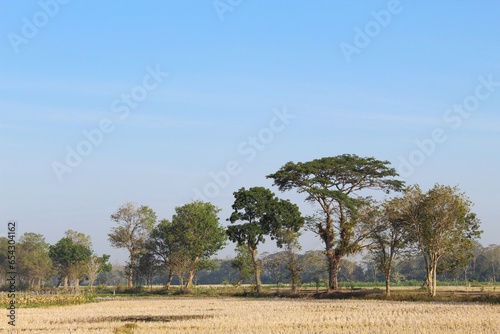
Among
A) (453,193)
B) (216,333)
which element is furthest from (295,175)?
(216,333)

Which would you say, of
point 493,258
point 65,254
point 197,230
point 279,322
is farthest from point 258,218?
point 493,258

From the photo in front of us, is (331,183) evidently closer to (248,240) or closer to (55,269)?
(248,240)

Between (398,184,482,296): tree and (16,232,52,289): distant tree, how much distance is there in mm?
85672

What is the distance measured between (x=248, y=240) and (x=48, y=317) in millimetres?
31943

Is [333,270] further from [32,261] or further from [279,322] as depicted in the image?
[32,261]

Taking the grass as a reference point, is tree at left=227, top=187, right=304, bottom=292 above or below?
above

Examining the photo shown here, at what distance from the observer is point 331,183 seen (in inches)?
2343

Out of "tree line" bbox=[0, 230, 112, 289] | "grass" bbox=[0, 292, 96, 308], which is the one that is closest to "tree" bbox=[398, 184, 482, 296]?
"grass" bbox=[0, 292, 96, 308]

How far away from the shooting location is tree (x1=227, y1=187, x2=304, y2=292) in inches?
2411

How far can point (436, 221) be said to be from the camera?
4478 cm

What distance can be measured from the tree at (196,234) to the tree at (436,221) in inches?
1573

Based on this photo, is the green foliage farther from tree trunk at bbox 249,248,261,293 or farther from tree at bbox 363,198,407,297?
tree at bbox 363,198,407,297

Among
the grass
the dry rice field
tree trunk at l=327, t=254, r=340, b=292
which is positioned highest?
tree trunk at l=327, t=254, r=340, b=292

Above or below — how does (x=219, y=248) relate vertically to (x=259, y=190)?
below
